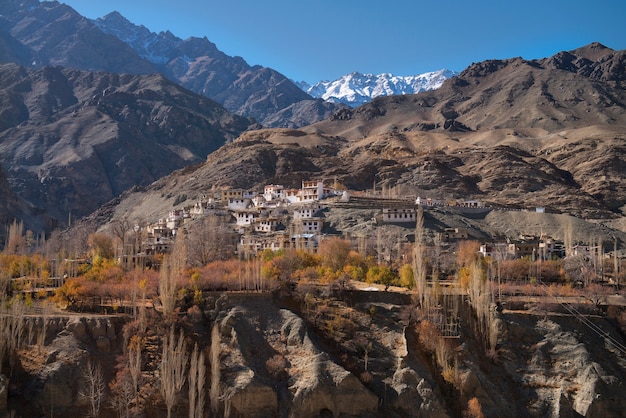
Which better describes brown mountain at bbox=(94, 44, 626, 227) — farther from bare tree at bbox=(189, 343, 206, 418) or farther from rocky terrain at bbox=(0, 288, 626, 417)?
bare tree at bbox=(189, 343, 206, 418)

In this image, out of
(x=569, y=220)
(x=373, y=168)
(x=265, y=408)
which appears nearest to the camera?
(x=265, y=408)

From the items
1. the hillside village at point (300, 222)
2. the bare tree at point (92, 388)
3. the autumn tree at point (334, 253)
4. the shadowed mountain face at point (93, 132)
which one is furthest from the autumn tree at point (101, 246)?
the shadowed mountain face at point (93, 132)

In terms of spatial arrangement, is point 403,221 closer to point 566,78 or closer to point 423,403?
point 423,403

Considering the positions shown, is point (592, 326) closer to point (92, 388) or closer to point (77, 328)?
point (92, 388)

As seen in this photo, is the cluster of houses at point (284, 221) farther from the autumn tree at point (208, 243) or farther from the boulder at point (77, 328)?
the boulder at point (77, 328)

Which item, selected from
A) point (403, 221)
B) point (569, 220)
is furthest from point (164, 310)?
point (569, 220)

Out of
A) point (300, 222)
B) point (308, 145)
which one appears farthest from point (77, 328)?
point (308, 145)
